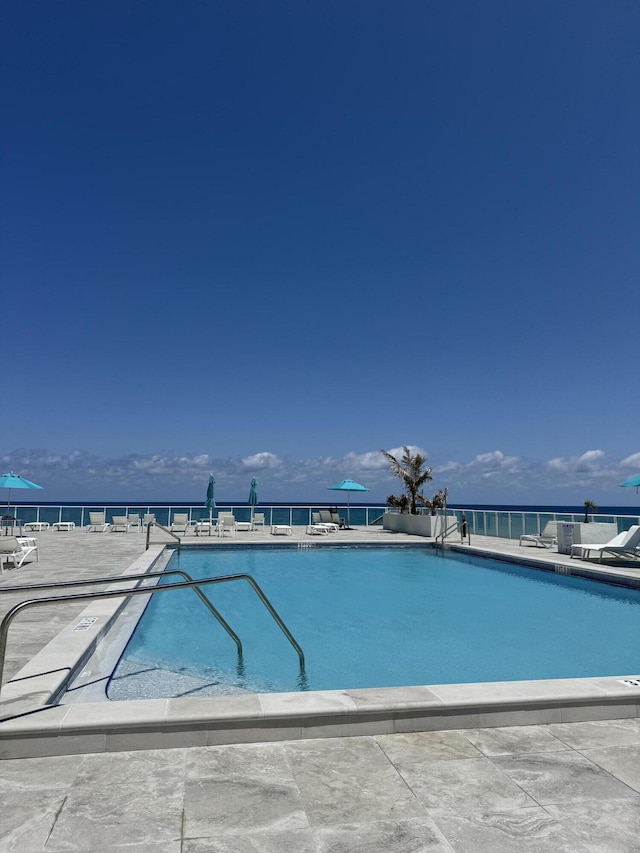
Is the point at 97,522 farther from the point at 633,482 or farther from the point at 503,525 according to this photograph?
the point at 633,482

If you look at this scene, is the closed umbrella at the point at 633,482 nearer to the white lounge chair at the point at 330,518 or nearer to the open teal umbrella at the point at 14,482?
the white lounge chair at the point at 330,518

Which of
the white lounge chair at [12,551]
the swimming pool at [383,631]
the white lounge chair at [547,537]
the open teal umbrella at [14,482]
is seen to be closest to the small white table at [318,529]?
the swimming pool at [383,631]

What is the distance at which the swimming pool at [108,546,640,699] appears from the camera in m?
5.45

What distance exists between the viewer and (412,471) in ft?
67.0

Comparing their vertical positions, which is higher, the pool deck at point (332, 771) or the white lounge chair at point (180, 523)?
the white lounge chair at point (180, 523)

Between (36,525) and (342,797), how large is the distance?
1789 centimetres

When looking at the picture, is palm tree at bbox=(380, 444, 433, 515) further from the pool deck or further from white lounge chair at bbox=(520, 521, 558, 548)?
the pool deck

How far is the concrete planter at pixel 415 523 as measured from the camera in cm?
1723

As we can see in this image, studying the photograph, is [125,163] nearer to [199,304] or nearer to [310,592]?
[199,304]

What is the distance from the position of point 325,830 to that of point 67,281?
884 inches

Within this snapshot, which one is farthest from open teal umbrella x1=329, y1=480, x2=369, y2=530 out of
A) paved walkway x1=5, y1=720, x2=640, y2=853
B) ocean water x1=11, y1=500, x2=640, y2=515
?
paved walkway x1=5, y1=720, x2=640, y2=853

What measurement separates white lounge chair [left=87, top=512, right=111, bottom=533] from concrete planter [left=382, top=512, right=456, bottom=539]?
9425 mm

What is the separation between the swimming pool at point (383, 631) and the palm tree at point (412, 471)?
8.01 metres

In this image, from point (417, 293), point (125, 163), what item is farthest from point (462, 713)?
point (417, 293)
